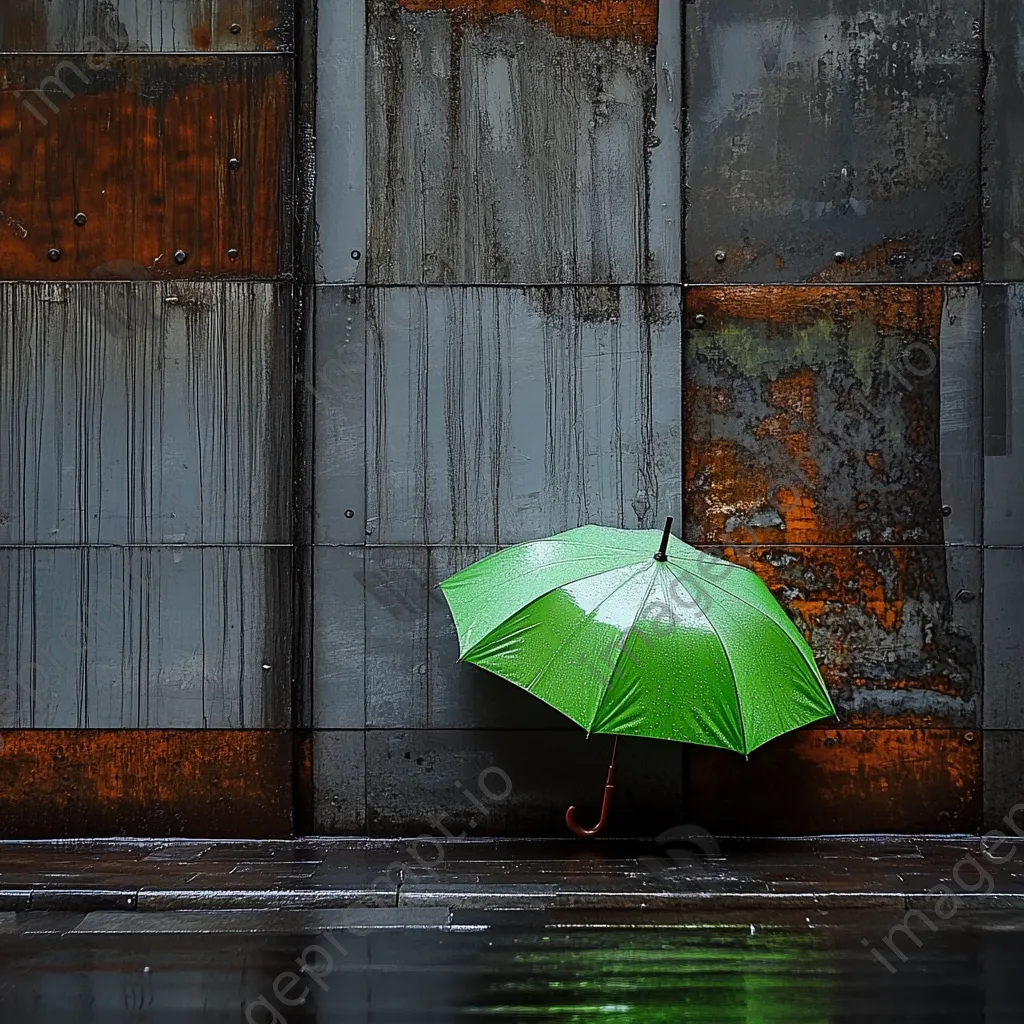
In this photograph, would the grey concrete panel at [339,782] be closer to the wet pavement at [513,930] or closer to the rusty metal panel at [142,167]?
the wet pavement at [513,930]

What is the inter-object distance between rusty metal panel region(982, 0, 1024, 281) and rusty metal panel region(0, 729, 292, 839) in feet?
A: 20.1

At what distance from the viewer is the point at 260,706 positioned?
8.43 m

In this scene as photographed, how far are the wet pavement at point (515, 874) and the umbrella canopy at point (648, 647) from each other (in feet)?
3.24

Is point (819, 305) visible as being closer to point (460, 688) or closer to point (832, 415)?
point (832, 415)

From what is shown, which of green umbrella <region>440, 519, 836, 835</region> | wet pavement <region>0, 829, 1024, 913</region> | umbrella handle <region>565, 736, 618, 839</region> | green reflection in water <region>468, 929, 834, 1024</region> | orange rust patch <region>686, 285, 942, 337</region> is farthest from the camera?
orange rust patch <region>686, 285, 942, 337</region>

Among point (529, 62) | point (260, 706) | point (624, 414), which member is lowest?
point (260, 706)

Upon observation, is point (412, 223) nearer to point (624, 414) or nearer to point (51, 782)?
point (624, 414)

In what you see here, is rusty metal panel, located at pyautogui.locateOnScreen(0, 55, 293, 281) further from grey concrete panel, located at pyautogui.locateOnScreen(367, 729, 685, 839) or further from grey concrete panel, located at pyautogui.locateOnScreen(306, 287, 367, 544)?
grey concrete panel, located at pyautogui.locateOnScreen(367, 729, 685, 839)

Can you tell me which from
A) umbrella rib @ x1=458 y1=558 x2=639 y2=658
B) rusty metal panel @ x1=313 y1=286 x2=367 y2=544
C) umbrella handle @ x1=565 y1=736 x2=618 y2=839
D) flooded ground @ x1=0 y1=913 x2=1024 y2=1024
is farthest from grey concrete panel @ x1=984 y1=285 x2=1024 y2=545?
rusty metal panel @ x1=313 y1=286 x2=367 y2=544

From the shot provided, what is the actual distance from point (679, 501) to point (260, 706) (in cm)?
328

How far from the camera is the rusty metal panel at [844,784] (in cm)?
852

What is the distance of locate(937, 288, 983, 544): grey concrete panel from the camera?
28.1 ft

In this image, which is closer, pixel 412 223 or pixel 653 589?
pixel 653 589

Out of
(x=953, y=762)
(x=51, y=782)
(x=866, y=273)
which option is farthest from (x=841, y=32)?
(x=51, y=782)
